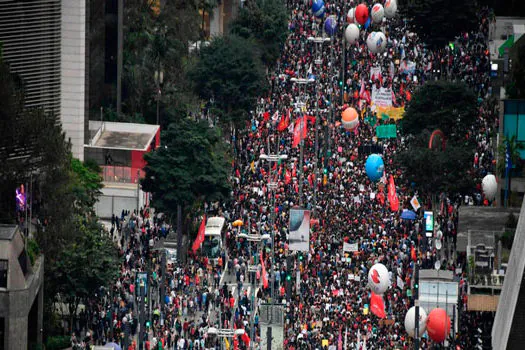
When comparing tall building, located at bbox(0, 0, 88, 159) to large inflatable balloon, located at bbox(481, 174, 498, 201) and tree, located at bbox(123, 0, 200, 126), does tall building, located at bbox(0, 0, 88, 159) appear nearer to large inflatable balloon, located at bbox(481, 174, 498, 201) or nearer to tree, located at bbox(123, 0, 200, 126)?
tree, located at bbox(123, 0, 200, 126)

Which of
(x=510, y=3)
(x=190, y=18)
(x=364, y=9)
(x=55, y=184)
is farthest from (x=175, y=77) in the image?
(x=55, y=184)

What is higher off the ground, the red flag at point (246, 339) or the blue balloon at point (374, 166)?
the blue balloon at point (374, 166)

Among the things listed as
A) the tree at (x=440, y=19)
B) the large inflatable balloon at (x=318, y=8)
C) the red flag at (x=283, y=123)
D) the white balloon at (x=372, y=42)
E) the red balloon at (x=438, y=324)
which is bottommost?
the red balloon at (x=438, y=324)

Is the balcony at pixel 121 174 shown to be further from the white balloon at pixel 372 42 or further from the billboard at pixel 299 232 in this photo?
the billboard at pixel 299 232

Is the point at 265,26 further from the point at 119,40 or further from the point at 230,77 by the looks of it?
the point at 119,40

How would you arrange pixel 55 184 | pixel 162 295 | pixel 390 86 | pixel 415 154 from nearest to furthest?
pixel 55 184, pixel 162 295, pixel 415 154, pixel 390 86

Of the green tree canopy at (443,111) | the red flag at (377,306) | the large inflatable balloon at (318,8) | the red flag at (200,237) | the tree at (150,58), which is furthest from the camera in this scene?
the large inflatable balloon at (318,8)

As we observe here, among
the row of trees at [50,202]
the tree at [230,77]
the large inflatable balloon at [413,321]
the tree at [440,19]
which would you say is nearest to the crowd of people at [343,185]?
the tree at [440,19]

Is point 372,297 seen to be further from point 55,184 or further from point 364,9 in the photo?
point 364,9

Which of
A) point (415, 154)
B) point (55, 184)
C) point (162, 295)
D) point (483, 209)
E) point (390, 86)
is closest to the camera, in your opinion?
point (55, 184)
